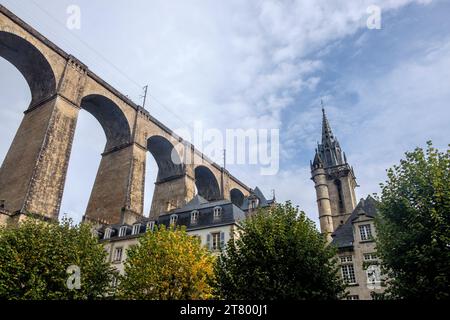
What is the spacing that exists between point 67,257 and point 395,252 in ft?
47.2

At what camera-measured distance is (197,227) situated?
24609mm

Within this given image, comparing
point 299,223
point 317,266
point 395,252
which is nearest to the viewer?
point 395,252

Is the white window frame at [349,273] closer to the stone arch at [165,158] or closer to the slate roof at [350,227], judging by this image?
the slate roof at [350,227]

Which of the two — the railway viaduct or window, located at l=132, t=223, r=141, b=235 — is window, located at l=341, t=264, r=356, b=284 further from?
the railway viaduct

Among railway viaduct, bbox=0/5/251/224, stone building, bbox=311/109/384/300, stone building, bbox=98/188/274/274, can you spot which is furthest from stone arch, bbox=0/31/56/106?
stone building, bbox=311/109/384/300

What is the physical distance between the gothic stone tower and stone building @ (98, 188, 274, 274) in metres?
28.1

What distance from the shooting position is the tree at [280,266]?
1230 cm

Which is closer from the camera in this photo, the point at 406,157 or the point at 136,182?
the point at 406,157

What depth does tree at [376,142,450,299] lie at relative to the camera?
33.9 feet

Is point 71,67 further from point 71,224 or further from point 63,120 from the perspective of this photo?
point 71,224

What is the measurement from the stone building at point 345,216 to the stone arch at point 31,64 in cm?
2726

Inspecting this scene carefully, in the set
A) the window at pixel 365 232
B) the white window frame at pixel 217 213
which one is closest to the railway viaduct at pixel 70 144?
the white window frame at pixel 217 213
